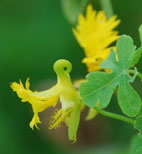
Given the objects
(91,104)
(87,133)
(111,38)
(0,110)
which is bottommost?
(91,104)

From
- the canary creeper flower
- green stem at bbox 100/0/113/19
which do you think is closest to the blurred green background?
green stem at bbox 100/0/113/19

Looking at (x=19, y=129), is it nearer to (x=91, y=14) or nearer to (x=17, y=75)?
(x=17, y=75)

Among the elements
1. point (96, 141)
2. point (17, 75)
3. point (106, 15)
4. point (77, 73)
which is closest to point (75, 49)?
point (77, 73)

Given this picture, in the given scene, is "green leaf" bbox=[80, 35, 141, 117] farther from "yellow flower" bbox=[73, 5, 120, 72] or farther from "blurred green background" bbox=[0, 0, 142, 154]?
"blurred green background" bbox=[0, 0, 142, 154]

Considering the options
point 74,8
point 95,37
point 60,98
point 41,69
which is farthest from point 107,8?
point 41,69

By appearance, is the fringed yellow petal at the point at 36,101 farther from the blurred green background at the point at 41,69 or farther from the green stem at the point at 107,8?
the blurred green background at the point at 41,69
